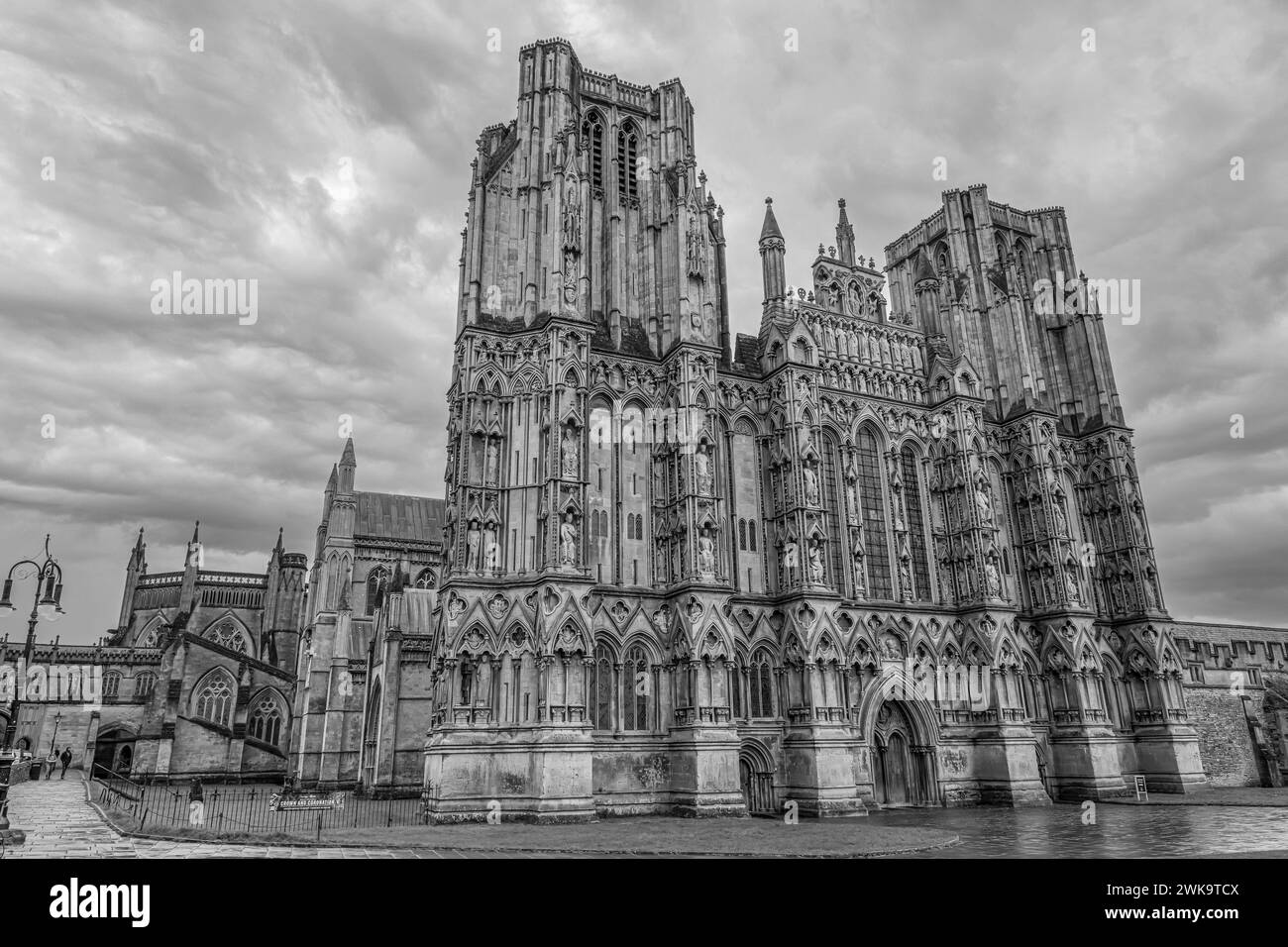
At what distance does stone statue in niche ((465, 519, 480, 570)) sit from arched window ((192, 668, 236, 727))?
38099 mm

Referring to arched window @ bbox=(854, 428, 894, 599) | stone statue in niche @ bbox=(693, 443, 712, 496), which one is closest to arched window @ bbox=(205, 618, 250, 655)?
stone statue in niche @ bbox=(693, 443, 712, 496)

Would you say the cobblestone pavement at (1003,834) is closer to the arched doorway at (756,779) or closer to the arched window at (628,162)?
the arched doorway at (756,779)

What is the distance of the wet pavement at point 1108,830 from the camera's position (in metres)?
17.4

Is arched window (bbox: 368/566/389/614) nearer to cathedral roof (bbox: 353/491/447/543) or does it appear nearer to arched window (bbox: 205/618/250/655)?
cathedral roof (bbox: 353/491/447/543)

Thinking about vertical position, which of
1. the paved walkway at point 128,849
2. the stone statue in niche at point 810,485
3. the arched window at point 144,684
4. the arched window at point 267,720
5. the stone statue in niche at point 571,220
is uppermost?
the stone statue in niche at point 571,220

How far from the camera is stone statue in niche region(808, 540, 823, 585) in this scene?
32.2 m

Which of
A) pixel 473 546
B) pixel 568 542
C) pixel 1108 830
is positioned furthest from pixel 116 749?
pixel 1108 830

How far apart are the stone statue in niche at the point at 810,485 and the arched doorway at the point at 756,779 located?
10026mm

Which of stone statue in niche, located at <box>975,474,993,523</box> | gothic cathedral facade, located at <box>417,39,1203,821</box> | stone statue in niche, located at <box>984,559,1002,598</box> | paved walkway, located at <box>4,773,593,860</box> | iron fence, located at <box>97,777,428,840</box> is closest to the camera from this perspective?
paved walkway, located at <box>4,773,593,860</box>

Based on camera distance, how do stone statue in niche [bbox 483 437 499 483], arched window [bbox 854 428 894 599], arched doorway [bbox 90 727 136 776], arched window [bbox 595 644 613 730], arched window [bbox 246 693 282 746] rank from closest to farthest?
arched window [bbox 595 644 613 730] < stone statue in niche [bbox 483 437 499 483] < arched window [bbox 854 428 894 599] < arched doorway [bbox 90 727 136 776] < arched window [bbox 246 693 282 746]

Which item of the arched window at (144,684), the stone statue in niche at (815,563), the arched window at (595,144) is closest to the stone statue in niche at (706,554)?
the stone statue in niche at (815,563)

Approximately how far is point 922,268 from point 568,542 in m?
30.5

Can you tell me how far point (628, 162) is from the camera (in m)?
38.3
